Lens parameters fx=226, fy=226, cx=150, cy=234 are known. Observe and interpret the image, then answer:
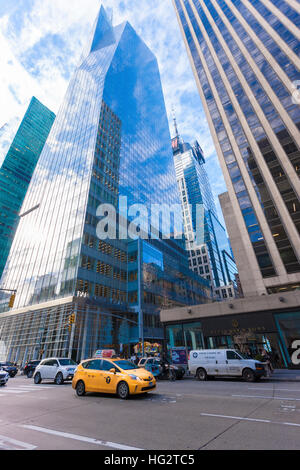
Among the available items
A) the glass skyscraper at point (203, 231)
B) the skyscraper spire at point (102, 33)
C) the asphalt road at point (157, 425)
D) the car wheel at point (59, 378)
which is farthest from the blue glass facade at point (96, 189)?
the glass skyscraper at point (203, 231)

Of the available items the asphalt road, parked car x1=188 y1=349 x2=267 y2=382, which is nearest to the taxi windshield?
the asphalt road

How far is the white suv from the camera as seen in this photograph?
16.7m

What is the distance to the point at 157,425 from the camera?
5543 millimetres

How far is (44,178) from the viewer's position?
2239 inches

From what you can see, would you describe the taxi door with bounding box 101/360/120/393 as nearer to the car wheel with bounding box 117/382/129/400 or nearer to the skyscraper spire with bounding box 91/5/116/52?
the car wheel with bounding box 117/382/129/400

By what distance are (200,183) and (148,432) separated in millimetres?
138467

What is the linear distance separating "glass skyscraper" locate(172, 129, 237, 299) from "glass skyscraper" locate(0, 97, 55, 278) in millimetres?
78942

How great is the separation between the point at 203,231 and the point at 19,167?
3593 inches

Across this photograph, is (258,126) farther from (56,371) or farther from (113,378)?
(56,371)

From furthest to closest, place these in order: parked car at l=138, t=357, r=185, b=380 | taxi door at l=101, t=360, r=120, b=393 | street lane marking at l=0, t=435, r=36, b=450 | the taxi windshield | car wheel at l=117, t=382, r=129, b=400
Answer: parked car at l=138, t=357, r=185, b=380
the taxi windshield
taxi door at l=101, t=360, r=120, b=393
car wheel at l=117, t=382, r=129, b=400
street lane marking at l=0, t=435, r=36, b=450

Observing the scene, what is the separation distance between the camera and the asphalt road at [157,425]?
4340 mm

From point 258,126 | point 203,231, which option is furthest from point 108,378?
point 203,231
